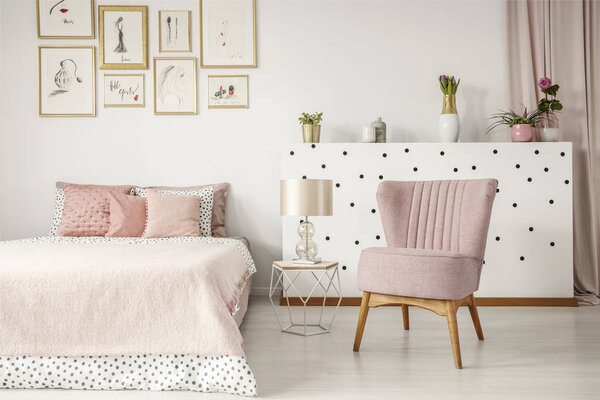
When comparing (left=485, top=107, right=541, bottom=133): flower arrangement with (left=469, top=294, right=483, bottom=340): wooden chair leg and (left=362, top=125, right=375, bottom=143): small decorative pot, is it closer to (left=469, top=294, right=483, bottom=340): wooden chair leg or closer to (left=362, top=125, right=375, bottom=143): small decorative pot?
(left=362, top=125, right=375, bottom=143): small decorative pot

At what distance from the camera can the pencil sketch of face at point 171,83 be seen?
12.9 ft

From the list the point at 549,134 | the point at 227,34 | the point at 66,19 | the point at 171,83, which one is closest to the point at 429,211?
the point at 549,134

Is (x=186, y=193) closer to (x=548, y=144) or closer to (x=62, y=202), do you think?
(x=62, y=202)

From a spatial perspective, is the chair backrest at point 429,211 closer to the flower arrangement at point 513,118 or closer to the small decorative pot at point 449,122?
the small decorative pot at point 449,122

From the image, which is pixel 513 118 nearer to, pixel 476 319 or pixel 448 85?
pixel 448 85

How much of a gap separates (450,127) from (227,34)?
192 cm

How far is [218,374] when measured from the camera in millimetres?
1859

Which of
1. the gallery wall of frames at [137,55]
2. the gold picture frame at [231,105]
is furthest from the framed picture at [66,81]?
the gold picture frame at [231,105]

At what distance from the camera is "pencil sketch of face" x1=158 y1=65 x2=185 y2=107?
12.9 ft

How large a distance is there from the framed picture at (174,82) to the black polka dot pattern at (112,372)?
2.45 metres

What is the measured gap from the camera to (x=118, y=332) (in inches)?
74.0

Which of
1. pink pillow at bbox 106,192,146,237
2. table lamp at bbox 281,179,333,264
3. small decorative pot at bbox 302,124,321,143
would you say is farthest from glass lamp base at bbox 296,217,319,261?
pink pillow at bbox 106,192,146,237

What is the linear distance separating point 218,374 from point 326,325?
1.20 meters

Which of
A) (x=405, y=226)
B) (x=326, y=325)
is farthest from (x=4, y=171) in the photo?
(x=405, y=226)
